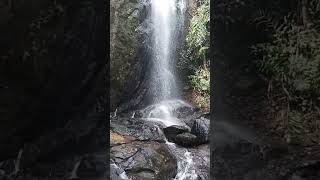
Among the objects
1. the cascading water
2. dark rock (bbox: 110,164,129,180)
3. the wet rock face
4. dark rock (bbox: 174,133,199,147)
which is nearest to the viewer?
dark rock (bbox: 110,164,129,180)

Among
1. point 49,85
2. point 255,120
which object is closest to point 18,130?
point 49,85

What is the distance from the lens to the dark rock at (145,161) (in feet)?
19.6

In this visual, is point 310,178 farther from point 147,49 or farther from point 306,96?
point 147,49

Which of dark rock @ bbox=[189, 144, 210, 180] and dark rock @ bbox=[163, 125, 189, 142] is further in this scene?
dark rock @ bbox=[163, 125, 189, 142]

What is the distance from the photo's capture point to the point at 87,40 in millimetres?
3113

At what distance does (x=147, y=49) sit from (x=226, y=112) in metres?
7.82

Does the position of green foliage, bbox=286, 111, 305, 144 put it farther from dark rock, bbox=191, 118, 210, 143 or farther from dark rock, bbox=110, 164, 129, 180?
dark rock, bbox=191, 118, 210, 143

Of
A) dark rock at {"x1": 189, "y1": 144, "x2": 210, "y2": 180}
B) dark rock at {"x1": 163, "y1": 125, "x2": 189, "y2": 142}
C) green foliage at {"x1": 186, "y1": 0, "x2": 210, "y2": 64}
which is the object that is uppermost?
green foliage at {"x1": 186, "y1": 0, "x2": 210, "y2": 64}

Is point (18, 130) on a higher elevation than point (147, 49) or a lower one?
lower

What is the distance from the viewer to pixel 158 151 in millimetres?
6527

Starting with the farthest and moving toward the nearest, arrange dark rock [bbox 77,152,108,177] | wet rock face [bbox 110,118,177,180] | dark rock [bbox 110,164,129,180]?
1. wet rock face [bbox 110,118,177,180]
2. dark rock [bbox 110,164,129,180]
3. dark rock [bbox 77,152,108,177]

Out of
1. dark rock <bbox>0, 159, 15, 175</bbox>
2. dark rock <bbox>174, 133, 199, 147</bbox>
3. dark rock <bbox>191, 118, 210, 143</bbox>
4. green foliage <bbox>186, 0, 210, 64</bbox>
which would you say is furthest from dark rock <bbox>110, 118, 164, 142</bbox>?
dark rock <bbox>0, 159, 15, 175</bbox>

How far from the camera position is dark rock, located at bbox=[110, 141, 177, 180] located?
5965 millimetres

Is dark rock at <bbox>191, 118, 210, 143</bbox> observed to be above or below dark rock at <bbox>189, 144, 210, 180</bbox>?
above
